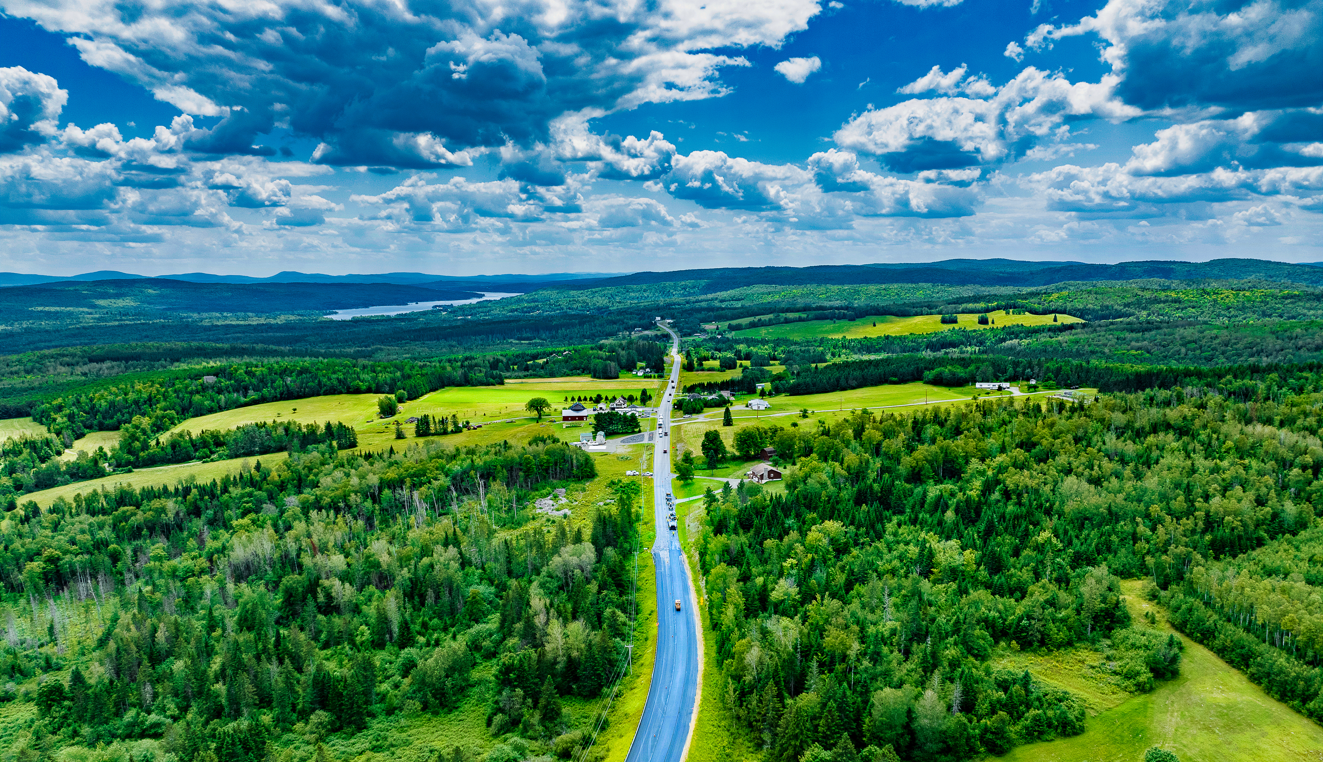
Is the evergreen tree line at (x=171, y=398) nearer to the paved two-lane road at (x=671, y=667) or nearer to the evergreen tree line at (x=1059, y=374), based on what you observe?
the evergreen tree line at (x=1059, y=374)

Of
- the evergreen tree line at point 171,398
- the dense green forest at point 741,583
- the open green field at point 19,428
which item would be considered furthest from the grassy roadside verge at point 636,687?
the open green field at point 19,428

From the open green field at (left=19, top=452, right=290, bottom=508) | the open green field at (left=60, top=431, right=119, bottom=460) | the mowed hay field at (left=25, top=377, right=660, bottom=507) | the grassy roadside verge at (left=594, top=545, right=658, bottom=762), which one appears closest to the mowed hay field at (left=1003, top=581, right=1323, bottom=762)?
the grassy roadside verge at (left=594, top=545, right=658, bottom=762)

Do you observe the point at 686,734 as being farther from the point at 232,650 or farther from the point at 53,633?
the point at 53,633

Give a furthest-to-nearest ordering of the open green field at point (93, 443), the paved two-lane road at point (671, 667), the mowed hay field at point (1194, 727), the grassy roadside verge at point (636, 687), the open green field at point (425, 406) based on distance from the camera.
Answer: the open green field at point (425, 406), the open green field at point (93, 443), the grassy roadside verge at point (636, 687), the paved two-lane road at point (671, 667), the mowed hay field at point (1194, 727)

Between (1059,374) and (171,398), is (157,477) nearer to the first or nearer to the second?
(171,398)

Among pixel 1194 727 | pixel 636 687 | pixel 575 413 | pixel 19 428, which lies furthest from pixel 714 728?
pixel 19 428

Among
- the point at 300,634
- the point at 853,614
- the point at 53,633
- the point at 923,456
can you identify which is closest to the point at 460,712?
the point at 300,634

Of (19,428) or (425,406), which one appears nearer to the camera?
(19,428)
